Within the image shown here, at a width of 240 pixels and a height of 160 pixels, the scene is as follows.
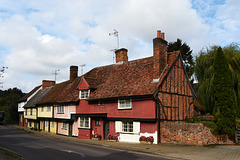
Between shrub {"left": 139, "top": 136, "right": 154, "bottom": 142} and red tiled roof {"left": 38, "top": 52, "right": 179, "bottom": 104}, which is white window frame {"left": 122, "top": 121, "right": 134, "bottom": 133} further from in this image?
red tiled roof {"left": 38, "top": 52, "right": 179, "bottom": 104}

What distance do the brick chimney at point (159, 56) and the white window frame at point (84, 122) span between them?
961cm

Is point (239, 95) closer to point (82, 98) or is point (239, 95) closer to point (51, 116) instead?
point (82, 98)

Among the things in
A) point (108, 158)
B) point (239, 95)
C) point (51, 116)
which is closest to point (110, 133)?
point (108, 158)

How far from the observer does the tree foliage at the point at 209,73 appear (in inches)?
1023

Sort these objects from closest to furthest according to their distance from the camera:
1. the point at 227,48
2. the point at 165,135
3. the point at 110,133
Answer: the point at 165,135 → the point at 110,133 → the point at 227,48

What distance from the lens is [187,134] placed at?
1678cm

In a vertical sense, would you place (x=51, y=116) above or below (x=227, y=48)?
below

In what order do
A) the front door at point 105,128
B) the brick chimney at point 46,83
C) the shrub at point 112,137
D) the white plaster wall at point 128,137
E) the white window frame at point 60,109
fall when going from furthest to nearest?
the brick chimney at point 46,83 < the white window frame at point 60,109 < the front door at point 105,128 < the shrub at point 112,137 < the white plaster wall at point 128,137

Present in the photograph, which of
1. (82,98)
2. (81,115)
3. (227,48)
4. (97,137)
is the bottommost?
(97,137)

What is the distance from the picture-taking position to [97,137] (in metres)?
22.7

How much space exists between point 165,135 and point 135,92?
4517 millimetres

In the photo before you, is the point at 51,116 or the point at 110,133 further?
the point at 51,116

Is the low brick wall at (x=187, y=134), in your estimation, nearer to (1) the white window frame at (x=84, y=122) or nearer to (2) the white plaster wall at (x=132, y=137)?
(2) the white plaster wall at (x=132, y=137)

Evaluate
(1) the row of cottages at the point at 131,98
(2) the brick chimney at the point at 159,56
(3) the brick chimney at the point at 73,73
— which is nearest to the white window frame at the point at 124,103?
(1) the row of cottages at the point at 131,98
